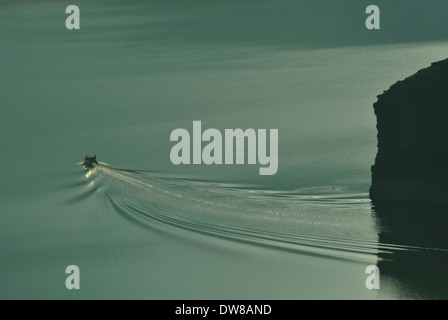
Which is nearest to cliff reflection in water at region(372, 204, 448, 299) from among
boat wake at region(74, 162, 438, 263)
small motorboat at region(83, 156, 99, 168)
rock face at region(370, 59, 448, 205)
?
boat wake at region(74, 162, 438, 263)

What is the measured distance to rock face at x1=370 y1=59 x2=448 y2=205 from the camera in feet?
117

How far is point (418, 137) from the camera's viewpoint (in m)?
35.9

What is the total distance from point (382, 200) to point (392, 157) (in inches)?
46.7

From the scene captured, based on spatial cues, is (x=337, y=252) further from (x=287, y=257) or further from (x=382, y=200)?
(x=382, y=200)

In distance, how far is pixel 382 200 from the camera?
120ft

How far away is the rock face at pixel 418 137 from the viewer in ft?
Answer: 117

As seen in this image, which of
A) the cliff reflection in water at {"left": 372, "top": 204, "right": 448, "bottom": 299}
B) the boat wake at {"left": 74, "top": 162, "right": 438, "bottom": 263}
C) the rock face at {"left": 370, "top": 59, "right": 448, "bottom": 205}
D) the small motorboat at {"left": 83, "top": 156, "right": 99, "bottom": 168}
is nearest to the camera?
the cliff reflection in water at {"left": 372, "top": 204, "right": 448, "bottom": 299}

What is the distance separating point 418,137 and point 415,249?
389 centimetres

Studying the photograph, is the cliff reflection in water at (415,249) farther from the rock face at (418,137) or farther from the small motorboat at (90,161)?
the small motorboat at (90,161)

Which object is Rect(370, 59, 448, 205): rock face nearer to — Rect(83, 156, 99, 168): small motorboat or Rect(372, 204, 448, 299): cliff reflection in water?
Rect(372, 204, 448, 299): cliff reflection in water

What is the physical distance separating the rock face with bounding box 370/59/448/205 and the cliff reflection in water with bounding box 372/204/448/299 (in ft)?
1.74

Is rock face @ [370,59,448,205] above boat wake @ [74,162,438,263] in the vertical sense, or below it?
above

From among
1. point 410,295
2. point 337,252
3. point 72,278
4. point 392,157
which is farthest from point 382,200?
point 72,278

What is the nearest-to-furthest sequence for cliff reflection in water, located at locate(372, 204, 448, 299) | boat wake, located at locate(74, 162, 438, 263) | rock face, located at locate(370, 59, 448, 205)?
cliff reflection in water, located at locate(372, 204, 448, 299), boat wake, located at locate(74, 162, 438, 263), rock face, located at locate(370, 59, 448, 205)
